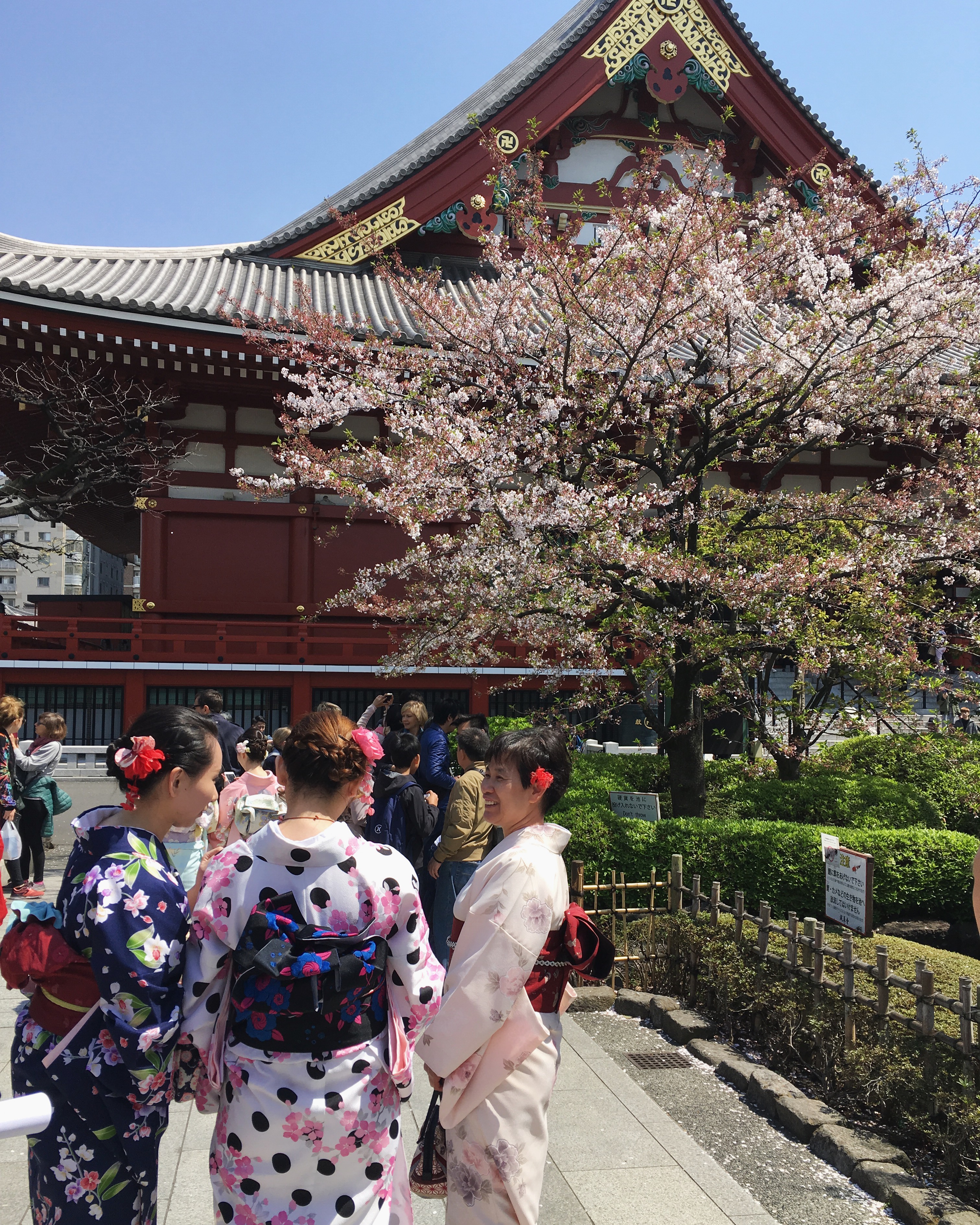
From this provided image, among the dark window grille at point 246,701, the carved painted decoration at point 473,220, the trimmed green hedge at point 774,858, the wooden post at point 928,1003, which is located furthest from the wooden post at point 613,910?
the carved painted decoration at point 473,220

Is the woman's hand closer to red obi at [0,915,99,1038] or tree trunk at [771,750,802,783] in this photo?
red obi at [0,915,99,1038]

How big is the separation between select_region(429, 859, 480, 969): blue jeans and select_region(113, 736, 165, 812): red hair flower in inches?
123

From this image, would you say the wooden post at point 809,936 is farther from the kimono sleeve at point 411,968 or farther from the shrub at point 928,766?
the shrub at point 928,766

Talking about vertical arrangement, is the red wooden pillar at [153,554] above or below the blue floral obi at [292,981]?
above

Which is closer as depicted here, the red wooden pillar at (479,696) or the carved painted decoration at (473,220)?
A: the red wooden pillar at (479,696)

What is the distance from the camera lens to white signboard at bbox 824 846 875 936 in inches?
207

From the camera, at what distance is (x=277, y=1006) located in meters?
2.23

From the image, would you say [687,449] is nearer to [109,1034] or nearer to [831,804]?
[831,804]

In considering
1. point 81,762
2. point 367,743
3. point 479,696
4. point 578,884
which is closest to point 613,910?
point 578,884

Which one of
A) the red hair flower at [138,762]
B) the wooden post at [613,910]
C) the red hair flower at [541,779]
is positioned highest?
the red hair flower at [138,762]

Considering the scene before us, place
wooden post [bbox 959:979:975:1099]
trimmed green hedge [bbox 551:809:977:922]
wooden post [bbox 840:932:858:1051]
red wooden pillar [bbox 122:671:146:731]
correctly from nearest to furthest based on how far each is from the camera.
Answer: wooden post [bbox 959:979:975:1099], wooden post [bbox 840:932:858:1051], trimmed green hedge [bbox 551:809:977:922], red wooden pillar [bbox 122:671:146:731]

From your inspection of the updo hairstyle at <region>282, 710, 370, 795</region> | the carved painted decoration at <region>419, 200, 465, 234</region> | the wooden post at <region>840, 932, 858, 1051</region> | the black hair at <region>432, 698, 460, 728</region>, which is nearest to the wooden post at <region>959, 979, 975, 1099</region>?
the wooden post at <region>840, 932, 858, 1051</region>

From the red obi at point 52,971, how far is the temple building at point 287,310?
26.7 feet

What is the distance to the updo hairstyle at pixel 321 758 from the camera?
2.36 m
